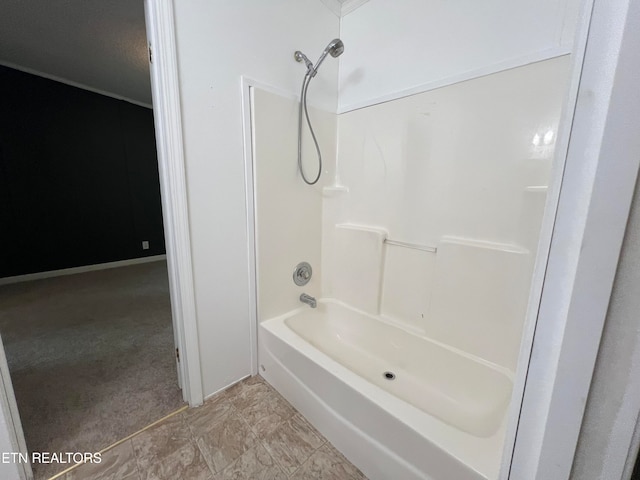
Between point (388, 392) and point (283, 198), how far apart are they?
113 cm

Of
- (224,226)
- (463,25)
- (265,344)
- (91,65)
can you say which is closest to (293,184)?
(224,226)

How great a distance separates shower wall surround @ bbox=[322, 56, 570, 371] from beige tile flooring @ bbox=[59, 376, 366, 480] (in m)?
0.79

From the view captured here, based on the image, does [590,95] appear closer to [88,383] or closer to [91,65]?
[88,383]

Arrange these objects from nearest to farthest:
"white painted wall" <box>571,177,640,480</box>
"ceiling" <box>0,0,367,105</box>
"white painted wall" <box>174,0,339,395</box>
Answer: "white painted wall" <box>571,177,640,480</box> → "white painted wall" <box>174,0,339,395</box> → "ceiling" <box>0,0,367,105</box>

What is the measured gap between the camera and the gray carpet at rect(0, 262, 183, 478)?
118 cm

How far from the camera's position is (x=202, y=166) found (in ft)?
3.85

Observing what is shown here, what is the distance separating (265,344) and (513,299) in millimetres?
1313

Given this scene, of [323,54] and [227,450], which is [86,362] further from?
[323,54]

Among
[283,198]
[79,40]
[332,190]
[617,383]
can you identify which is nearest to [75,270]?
[79,40]

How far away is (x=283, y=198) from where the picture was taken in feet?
4.93

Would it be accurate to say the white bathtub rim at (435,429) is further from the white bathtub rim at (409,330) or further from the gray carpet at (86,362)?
the gray carpet at (86,362)

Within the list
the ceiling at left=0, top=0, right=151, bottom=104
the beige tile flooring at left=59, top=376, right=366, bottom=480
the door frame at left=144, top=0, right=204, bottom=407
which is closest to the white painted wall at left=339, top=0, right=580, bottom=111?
the door frame at left=144, top=0, right=204, bottom=407

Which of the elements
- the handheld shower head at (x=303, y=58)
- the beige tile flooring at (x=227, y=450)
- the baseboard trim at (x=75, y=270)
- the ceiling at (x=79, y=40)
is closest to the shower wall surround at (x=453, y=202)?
the handheld shower head at (x=303, y=58)

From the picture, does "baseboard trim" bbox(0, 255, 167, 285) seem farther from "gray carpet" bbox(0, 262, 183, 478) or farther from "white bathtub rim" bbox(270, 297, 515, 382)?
"white bathtub rim" bbox(270, 297, 515, 382)
